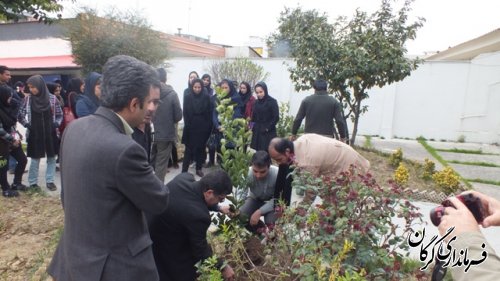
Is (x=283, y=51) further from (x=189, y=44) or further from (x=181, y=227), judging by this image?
(x=181, y=227)

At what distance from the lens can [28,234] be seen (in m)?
4.00

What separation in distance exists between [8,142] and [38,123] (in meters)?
0.55

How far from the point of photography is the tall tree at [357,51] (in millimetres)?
7410

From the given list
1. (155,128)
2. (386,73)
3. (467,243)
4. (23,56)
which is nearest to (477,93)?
(386,73)

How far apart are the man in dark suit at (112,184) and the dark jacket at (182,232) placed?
699 mm

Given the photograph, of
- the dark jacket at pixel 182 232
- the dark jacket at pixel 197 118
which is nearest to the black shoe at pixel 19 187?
the dark jacket at pixel 197 118

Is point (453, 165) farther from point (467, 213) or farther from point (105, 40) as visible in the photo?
point (105, 40)

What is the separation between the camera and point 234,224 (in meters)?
3.06

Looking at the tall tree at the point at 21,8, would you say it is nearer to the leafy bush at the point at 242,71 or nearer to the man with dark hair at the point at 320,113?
the man with dark hair at the point at 320,113

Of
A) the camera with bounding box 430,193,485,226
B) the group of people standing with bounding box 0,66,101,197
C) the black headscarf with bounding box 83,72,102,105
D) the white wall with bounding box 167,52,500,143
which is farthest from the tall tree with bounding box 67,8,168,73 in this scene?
the camera with bounding box 430,193,485,226

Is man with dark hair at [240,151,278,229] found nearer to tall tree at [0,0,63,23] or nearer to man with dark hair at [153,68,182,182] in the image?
man with dark hair at [153,68,182,182]

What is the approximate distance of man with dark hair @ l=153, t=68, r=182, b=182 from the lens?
5219 millimetres

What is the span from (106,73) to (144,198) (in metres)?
0.55

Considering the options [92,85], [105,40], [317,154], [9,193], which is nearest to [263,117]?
[92,85]
